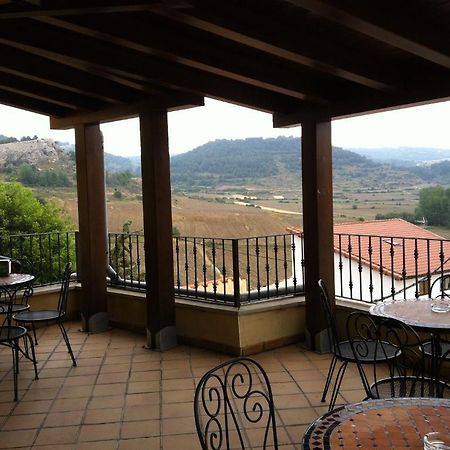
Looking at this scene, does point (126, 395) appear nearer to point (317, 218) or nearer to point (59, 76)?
point (317, 218)

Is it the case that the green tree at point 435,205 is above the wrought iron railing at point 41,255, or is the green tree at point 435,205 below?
above

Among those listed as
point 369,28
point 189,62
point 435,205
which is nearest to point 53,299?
point 189,62

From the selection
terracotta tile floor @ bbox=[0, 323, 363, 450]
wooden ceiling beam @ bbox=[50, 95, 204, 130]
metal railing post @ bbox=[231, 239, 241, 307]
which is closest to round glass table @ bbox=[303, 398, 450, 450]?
terracotta tile floor @ bbox=[0, 323, 363, 450]

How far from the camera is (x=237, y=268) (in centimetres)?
479

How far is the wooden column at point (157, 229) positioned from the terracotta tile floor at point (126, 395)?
257mm

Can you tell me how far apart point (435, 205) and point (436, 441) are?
169 inches

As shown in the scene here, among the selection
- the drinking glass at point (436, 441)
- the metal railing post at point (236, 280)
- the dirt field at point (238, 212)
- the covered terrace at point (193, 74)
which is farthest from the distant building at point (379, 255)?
the drinking glass at point (436, 441)

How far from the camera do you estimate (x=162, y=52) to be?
3607 millimetres

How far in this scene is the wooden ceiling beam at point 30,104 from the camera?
17.6ft

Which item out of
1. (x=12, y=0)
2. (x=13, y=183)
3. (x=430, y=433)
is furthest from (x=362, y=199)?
(x=13, y=183)

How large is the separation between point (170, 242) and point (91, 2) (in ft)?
8.17

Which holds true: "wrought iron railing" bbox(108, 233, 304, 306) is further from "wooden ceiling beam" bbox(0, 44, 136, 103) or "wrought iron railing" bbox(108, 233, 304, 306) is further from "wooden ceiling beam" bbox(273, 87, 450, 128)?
"wooden ceiling beam" bbox(0, 44, 136, 103)

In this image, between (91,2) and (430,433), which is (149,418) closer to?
(430,433)

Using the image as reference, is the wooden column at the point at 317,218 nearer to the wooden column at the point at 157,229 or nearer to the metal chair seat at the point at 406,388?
the wooden column at the point at 157,229
